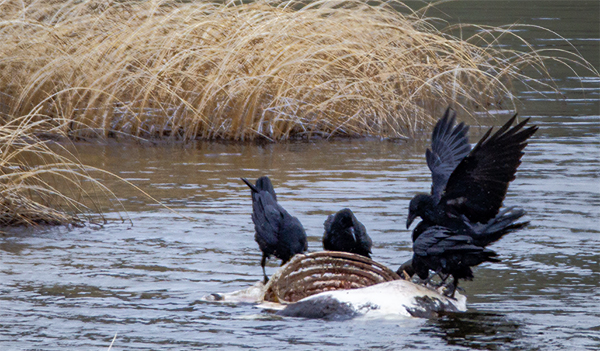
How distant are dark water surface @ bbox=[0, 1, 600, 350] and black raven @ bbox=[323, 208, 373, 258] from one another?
54 cm

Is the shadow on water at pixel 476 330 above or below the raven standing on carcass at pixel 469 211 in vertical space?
below

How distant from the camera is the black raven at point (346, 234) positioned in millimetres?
6191

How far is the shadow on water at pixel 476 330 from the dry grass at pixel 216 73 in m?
5.45

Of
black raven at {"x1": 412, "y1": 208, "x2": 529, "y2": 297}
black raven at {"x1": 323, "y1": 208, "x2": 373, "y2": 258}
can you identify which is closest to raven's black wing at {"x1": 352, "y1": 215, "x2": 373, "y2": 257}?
black raven at {"x1": 323, "y1": 208, "x2": 373, "y2": 258}

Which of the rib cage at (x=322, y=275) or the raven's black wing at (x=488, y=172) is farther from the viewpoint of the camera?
the rib cage at (x=322, y=275)

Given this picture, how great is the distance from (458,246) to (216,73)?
598cm

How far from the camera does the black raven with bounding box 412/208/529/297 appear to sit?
5688mm

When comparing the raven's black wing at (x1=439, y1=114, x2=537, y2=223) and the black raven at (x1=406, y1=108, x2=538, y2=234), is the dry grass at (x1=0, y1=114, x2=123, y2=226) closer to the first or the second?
the black raven at (x1=406, y1=108, x2=538, y2=234)

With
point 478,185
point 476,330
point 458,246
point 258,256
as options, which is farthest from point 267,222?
point 476,330

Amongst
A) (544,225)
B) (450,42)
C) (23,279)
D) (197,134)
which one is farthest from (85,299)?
(450,42)

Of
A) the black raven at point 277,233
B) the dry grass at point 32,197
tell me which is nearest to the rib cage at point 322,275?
the black raven at point 277,233

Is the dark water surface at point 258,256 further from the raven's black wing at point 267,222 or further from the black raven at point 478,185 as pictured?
the black raven at point 478,185

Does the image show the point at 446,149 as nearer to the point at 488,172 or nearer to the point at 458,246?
the point at 488,172

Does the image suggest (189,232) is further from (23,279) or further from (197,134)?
(197,134)
